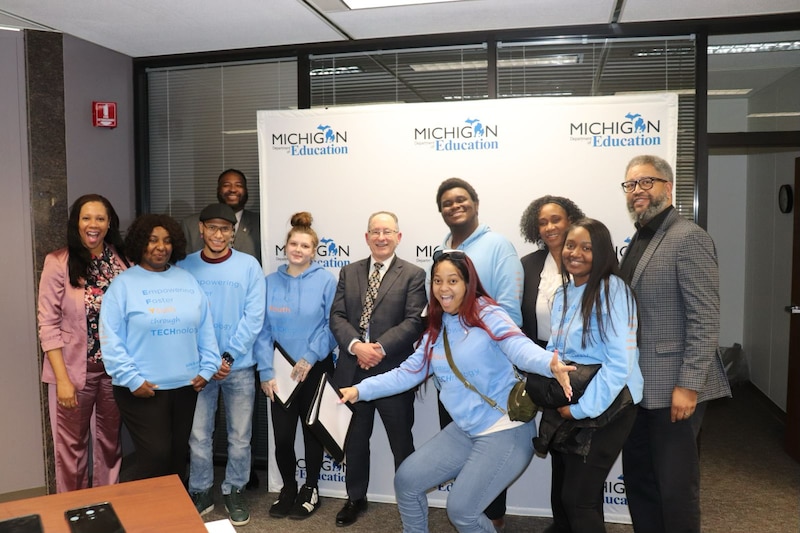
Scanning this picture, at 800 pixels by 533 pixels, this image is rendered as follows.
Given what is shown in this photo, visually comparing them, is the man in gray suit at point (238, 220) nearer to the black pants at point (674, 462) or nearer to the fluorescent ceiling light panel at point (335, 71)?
the fluorescent ceiling light panel at point (335, 71)

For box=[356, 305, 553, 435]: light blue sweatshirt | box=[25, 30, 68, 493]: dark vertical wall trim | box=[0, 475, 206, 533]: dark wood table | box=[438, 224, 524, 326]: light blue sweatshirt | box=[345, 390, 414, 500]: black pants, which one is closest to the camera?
box=[0, 475, 206, 533]: dark wood table

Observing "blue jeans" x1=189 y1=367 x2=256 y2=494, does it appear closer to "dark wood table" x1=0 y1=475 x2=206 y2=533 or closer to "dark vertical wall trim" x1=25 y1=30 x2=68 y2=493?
"dark vertical wall trim" x1=25 y1=30 x2=68 y2=493

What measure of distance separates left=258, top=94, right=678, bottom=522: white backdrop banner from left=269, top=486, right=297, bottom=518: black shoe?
0.57ft

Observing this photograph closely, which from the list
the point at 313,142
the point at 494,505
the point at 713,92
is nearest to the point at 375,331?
the point at 494,505

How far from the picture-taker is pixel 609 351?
240 cm

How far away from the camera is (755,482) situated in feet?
13.1

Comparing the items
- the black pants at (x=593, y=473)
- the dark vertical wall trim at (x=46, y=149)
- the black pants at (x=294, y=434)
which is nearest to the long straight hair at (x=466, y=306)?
the black pants at (x=593, y=473)

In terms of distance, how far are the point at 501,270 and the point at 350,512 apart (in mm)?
1526

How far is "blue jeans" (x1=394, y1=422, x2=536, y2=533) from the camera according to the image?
101 inches

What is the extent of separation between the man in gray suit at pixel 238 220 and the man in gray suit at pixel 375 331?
774 millimetres

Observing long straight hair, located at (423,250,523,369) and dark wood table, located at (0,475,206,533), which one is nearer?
dark wood table, located at (0,475,206,533)

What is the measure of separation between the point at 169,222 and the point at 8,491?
6.48 ft

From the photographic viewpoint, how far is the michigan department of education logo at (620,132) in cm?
341

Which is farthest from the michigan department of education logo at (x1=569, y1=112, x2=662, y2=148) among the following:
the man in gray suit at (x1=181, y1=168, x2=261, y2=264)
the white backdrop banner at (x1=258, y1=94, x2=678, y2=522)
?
the man in gray suit at (x1=181, y1=168, x2=261, y2=264)
